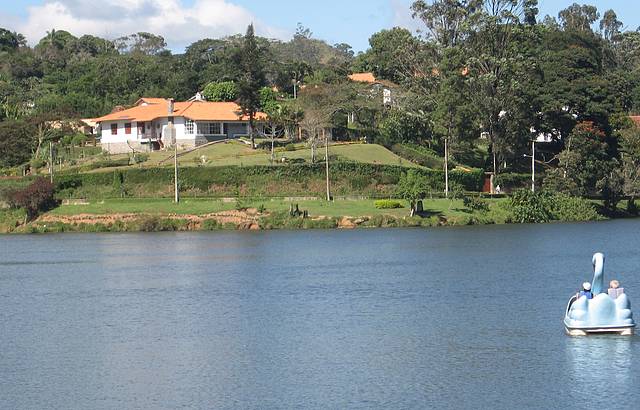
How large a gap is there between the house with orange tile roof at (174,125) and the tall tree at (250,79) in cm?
466

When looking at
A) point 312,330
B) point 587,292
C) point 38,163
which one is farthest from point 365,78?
point 587,292

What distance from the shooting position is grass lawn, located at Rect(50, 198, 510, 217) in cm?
8044

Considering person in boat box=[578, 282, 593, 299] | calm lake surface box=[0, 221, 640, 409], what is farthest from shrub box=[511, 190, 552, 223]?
person in boat box=[578, 282, 593, 299]

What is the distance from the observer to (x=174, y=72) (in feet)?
488

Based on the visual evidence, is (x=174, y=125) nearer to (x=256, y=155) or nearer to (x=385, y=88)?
(x=256, y=155)

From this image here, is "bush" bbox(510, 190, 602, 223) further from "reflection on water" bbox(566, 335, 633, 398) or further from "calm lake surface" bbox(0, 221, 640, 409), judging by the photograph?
"reflection on water" bbox(566, 335, 633, 398)

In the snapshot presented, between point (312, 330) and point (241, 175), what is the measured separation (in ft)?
188

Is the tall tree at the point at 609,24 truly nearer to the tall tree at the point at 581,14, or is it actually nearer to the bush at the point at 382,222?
the tall tree at the point at 581,14

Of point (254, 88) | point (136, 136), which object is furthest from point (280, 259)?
point (136, 136)

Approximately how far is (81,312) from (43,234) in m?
43.7

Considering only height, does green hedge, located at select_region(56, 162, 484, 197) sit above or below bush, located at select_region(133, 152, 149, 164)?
below

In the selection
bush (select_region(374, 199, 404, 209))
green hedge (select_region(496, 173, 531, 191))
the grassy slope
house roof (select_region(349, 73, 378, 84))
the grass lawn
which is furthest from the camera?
house roof (select_region(349, 73, 378, 84))

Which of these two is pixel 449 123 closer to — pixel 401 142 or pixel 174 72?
pixel 401 142

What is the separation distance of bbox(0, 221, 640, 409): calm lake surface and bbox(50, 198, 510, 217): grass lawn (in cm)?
1697
